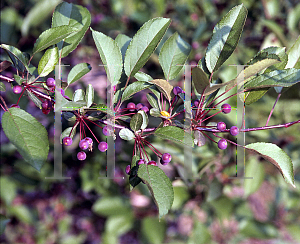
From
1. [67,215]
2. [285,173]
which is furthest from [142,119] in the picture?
[67,215]

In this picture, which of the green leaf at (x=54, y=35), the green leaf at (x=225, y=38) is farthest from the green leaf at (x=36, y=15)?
the green leaf at (x=225, y=38)

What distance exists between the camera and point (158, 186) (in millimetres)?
556

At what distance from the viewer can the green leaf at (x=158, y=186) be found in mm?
525

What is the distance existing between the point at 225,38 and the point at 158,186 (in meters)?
0.39

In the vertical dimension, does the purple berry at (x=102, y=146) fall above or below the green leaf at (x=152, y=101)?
below

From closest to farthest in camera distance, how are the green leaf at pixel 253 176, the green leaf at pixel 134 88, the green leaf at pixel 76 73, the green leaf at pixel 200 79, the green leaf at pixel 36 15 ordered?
the green leaf at pixel 200 79 < the green leaf at pixel 134 88 < the green leaf at pixel 76 73 < the green leaf at pixel 36 15 < the green leaf at pixel 253 176

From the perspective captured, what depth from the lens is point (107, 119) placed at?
66 centimetres

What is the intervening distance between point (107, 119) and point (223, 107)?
1.00ft

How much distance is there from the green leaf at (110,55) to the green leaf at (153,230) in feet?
3.53

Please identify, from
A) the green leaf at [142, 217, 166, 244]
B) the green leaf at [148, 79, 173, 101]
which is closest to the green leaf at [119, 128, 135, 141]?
the green leaf at [148, 79, 173, 101]

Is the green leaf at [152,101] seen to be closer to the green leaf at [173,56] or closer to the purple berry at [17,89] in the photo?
the green leaf at [173,56]

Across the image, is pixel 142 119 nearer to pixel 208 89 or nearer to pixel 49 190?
pixel 208 89

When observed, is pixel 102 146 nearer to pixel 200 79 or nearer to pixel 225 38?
pixel 200 79

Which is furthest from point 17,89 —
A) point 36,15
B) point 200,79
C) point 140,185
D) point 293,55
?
point 140,185
